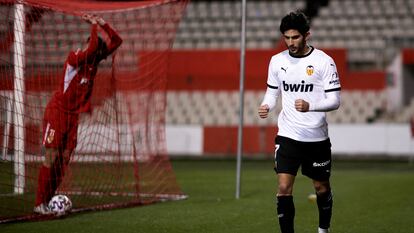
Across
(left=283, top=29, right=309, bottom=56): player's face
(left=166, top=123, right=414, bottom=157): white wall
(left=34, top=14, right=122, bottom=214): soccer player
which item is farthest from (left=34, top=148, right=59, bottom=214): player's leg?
(left=166, top=123, right=414, bottom=157): white wall

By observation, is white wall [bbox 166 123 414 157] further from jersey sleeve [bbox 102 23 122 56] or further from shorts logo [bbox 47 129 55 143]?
shorts logo [bbox 47 129 55 143]

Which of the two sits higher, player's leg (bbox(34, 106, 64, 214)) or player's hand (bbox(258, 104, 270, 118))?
player's hand (bbox(258, 104, 270, 118))

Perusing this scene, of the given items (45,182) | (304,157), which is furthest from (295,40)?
(45,182)

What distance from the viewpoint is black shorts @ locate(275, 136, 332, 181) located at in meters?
6.23

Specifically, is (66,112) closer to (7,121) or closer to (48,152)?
(48,152)

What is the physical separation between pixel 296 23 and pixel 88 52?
2.98 metres

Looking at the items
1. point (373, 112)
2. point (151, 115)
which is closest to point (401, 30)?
point (373, 112)

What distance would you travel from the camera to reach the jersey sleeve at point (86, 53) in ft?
27.1

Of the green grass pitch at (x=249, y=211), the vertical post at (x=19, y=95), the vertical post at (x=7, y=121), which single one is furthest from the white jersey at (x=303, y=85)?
the vertical post at (x=19, y=95)

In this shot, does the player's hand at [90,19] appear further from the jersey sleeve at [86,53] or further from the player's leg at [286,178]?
the player's leg at [286,178]

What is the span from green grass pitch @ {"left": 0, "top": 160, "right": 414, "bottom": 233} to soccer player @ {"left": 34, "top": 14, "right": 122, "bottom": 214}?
44 cm

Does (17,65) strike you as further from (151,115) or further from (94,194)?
(151,115)

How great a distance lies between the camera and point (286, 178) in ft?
20.3

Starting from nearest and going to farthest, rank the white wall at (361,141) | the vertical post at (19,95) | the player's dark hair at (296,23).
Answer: the player's dark hair at (296,23)
the vertical post at (19,95)
the white wall at (361,141)
